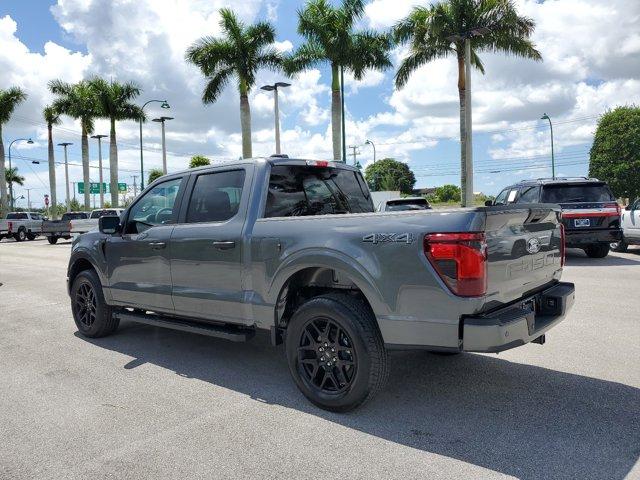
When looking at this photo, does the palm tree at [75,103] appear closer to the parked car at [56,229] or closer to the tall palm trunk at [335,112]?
the parked car at [56,229]

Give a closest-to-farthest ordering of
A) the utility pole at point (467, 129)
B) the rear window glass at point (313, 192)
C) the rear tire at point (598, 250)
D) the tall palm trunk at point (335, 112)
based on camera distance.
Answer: the rear window glass at point (313, 192)
the rear tire at point (598, 250)
the utility pole at point (467, 129)
the tall palm trunk at point (335, 112)

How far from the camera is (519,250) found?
3771 millimetres

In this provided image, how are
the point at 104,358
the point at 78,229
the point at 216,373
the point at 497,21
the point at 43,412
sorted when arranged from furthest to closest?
the point at 78,229 < the point at 497,21 < the point at 104,358 < the point at 216,373 < the point at 43,412

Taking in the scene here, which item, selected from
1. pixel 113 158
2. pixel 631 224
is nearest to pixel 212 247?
pixel 631 224

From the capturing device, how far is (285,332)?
4449mm

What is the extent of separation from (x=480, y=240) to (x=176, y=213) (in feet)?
9.93

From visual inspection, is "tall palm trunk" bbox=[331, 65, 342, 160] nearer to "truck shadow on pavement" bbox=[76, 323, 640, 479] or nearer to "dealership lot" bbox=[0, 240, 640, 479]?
"dealership lot" bbox=[0, 240, 640, 479]

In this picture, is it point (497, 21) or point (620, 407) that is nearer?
point (620, 407)

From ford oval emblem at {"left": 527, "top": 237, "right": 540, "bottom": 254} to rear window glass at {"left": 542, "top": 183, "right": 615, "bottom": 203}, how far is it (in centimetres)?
894

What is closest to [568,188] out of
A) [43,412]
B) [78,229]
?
[43,412]

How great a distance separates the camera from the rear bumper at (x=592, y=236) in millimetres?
12062

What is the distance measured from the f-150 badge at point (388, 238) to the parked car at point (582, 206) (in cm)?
953

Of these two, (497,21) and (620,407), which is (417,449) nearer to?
(620,407)

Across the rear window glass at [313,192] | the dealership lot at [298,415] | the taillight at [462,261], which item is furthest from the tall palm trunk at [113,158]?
the taillight at [462,261]
